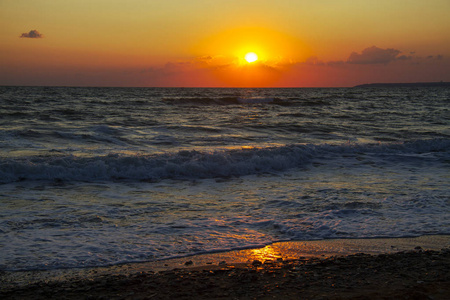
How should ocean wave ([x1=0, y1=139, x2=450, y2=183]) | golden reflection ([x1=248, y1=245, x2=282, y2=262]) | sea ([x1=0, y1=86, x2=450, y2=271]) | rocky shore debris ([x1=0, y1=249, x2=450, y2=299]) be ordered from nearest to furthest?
rocky shore debris ([x1=0, y1=249, x2=450, y2=299])
golden reflection ([x1=248, y1=245, x2=282, y2=262])
sea ([x1=0, y1=86, x2=450, y2=271])
ocean wave ([x1=0, y1=139, x2=450, y2=183])

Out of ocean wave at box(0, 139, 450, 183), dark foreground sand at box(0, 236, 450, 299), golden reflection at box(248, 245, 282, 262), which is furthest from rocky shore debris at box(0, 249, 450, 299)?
ocean wave at box(0, 139, 450, 183)

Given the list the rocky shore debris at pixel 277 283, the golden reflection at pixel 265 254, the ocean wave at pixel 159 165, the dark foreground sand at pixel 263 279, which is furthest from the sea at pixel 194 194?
the rocky shore debris at pixel 277 283

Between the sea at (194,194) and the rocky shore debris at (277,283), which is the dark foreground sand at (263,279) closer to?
the rocky shore debris at (277,283)

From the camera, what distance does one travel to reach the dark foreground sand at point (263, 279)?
370 cm

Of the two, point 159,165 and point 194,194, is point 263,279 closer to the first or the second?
point 194,194

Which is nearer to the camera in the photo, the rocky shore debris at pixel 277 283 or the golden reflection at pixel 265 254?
the rocky shore debris at pixel 277 283

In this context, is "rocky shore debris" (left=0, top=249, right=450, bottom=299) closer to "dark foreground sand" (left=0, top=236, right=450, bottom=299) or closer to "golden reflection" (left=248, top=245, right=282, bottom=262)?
"dark foreground sand" (left=0, top=236, right=450, bottom=299)

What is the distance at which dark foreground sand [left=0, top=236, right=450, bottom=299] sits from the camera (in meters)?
3.70

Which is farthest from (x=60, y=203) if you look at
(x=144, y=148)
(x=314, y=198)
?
(x=144, y=148)

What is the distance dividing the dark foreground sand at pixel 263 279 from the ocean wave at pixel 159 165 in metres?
5.71

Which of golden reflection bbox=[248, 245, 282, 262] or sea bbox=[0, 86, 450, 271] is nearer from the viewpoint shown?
golden reflection bbox=[248, 245, 282, 262]

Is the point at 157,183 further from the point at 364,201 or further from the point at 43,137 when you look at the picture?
the point at 43,137

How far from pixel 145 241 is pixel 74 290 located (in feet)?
5.07

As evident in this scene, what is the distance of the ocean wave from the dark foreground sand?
5714 millimetres
